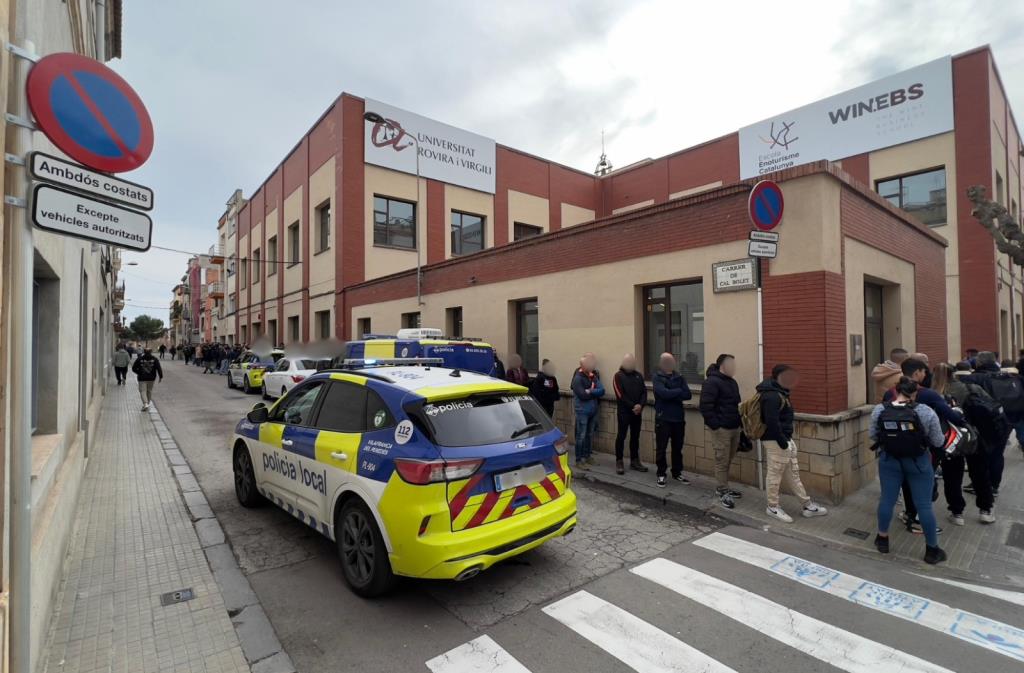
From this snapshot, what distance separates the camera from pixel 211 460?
8219 millimetres

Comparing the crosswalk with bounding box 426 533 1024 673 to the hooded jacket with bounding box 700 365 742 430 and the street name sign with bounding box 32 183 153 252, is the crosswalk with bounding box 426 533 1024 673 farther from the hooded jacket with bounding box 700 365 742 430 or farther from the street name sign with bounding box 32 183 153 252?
the street name sign with bounding box 32 183 153 252

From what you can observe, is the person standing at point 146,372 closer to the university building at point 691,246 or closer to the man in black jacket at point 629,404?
the university building at point 691,246

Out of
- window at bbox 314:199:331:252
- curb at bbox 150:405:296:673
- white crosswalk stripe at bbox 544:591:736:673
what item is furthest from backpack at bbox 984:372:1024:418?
window at bbox 314:199:331:252

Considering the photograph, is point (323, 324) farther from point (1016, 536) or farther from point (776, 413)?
point (1016, 536)

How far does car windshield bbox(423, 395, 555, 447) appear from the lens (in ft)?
12.3

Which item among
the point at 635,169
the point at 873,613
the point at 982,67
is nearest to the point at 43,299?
the point at 873,613

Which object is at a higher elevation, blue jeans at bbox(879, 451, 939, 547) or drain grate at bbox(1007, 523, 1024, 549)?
blue jeans at bbox(879, 451, 939, 547)

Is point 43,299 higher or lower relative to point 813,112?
lower

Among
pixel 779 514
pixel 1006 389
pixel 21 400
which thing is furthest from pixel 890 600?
pixel 21 400

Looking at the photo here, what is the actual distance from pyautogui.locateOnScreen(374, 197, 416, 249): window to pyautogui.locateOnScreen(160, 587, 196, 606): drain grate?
16.7 m

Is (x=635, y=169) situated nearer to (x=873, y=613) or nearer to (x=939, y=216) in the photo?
(x=939, y=216)

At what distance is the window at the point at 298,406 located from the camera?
4.86m

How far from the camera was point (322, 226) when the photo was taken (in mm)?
21203

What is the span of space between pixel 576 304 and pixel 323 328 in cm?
1455
